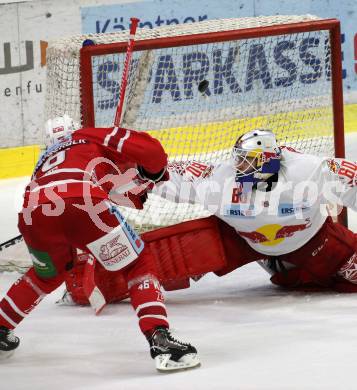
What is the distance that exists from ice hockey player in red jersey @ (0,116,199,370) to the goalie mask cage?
3.95 feet

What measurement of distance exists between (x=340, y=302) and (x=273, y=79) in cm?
171

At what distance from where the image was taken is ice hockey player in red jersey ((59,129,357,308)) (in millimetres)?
4324

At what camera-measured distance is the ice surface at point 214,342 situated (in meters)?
3.32

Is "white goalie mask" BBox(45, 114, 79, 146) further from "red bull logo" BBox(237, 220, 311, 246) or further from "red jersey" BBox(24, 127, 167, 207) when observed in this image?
"red bull logo" BBox(237, 220, 311, 246)

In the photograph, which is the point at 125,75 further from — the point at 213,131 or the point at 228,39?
the point at 213,131

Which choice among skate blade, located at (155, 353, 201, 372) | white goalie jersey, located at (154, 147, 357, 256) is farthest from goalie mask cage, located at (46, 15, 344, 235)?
skate blade, located at (155, 353, 201, 372)

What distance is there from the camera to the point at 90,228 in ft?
11.6

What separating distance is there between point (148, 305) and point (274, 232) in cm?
99

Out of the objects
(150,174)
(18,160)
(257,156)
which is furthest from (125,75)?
(18,160)

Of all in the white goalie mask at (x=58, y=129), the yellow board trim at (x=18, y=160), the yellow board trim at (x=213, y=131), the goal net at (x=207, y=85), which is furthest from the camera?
the yellow board trim at (x=18, y=160)

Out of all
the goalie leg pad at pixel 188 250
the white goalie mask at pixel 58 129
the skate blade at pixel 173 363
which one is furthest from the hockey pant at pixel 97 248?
the goalie leg pad at pixel 188 250

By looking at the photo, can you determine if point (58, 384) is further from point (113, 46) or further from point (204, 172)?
point (113, 46)

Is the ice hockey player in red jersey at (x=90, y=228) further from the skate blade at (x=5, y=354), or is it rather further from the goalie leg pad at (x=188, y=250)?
the goalie leg pad at (x=188, y=250)

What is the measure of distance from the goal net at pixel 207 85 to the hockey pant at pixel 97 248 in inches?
52.8
